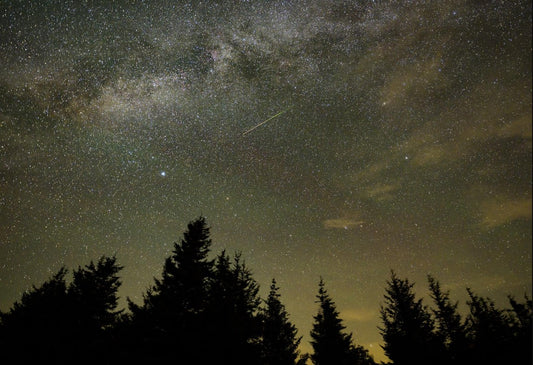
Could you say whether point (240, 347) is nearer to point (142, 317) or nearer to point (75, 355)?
point (142, 317)

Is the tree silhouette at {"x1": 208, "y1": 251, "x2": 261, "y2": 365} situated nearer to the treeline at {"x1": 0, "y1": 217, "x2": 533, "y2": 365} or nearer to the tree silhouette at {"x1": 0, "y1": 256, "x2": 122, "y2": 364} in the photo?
the treeline at {"x1": 0, "y1": 217, "x2": 533, "y2": 365}

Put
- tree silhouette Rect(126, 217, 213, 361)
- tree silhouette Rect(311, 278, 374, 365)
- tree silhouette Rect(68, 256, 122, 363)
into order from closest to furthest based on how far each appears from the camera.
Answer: tree silhouette Rect(126, 217, 213, 361) → tree silhouette Rect(68, 256, 122, 363) → tree silhouette Rect(311, 278, 374, 365)

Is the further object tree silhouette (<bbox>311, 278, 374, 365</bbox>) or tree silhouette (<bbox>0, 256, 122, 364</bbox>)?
tree silhouette (<bbox>311, 278, 374, 365</bbox>)

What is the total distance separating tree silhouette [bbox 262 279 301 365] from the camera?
53.2ft

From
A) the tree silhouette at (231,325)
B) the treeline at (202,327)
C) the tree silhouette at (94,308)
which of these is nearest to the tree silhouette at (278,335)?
the treeline at (202,327)

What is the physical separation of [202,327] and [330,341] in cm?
1195

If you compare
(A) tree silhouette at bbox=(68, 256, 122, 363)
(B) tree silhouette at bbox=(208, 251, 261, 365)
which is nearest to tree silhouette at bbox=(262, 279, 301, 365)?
(B) tree silhouette at bbox=(208, 251, 261, 365)

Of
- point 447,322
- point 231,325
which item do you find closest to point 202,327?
point 231,325

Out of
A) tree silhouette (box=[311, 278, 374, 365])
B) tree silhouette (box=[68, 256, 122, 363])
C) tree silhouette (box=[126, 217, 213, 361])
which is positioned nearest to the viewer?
tree silhouette (box=[126, 217, 213, 361])

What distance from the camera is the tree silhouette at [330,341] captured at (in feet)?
58.1

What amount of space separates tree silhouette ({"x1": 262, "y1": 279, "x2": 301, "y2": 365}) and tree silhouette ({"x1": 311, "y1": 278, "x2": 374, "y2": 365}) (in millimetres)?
1481

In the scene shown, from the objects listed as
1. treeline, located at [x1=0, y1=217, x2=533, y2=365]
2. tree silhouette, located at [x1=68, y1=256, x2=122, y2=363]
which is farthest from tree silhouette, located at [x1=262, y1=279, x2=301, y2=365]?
tree silhouette, located at [x1=68, y1=256, x2=122, y2=363]

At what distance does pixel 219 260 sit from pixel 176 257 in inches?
113

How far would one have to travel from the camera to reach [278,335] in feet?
59.5
